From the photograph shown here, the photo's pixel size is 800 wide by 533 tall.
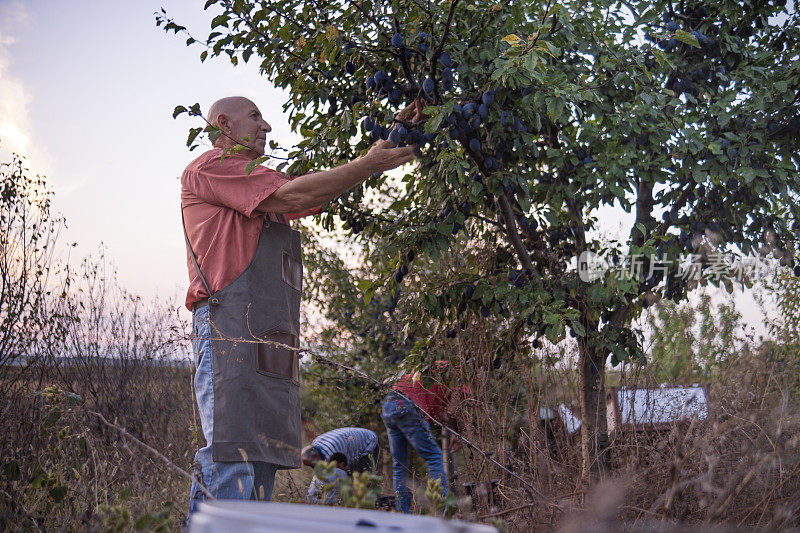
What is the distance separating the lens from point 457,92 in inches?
131

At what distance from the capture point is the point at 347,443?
194 inches

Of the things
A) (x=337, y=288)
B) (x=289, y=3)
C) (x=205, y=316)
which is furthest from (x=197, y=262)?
(x=337, y=288)

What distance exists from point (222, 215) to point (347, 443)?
298 cm

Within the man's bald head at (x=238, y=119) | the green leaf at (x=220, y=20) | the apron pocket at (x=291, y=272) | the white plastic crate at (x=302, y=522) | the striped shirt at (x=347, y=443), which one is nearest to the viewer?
the white plastic crate at (x=302, y=522)

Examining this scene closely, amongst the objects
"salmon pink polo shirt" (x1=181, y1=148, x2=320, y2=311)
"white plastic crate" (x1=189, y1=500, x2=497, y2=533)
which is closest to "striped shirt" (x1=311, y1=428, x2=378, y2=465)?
"salmon pink polo shirt" (x1=181, y1=148, x2=320, y2=311)

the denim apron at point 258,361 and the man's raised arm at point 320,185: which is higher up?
the man's raised arm at point 320,185

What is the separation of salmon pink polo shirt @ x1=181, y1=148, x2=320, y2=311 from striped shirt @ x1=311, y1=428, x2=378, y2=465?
8.39ft

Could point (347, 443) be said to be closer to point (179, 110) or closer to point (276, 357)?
point (276, 357)

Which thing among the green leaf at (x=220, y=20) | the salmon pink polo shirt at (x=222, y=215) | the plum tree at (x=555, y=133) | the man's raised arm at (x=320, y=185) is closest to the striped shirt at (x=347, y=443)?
the plum tree at (x=555, y=133)

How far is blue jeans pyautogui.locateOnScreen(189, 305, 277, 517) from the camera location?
2.08 metres

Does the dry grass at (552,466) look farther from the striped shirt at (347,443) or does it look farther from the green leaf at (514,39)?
the green leaf at (514,39)

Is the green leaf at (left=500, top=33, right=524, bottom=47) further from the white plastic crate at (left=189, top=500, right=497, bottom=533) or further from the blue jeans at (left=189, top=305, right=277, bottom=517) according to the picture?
the white plastic crate at (left=189, top=500, right=497, bottom=533)

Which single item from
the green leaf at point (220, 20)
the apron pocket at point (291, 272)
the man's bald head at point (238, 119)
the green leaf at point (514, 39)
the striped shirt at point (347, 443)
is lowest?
the striped shirt at point (347, 443)

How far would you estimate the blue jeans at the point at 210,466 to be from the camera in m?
2.08
